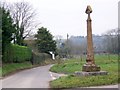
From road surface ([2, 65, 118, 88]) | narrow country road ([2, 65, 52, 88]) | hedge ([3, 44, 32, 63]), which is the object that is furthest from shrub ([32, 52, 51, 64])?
narrow country road ([2, 65, 52, 88])

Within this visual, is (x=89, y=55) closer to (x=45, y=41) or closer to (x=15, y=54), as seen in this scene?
(x=15, y=54)

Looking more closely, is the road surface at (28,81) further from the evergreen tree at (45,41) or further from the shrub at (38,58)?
the evergreen tree at (45,41)

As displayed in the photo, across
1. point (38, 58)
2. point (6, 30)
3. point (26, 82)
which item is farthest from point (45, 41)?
point (26, 82)

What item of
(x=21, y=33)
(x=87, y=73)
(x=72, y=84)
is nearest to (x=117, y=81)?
(x=72, y=84)

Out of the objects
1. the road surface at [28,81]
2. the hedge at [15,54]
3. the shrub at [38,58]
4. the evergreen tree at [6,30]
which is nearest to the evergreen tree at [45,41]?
the shrub at [38,58]

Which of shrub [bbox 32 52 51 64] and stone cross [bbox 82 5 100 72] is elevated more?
stone cross [bbox 82 5 100 72]

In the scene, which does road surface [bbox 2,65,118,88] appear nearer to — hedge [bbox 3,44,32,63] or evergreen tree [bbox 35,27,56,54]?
hedge [bbox 3,44,32,63]

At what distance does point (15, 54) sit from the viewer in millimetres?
50938

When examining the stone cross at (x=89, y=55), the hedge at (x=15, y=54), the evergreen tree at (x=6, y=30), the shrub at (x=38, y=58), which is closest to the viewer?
the stone cross at (x=89, y=55)

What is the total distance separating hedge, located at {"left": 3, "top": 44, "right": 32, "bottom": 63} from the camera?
153 feet

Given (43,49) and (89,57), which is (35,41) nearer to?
(43,49)

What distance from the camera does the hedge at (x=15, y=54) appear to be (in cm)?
4672

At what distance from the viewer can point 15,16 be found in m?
74.2

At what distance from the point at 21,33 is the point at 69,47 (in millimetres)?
32976
